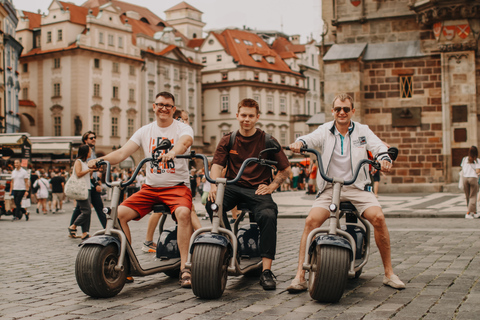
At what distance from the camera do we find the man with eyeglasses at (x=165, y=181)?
19.4 feet

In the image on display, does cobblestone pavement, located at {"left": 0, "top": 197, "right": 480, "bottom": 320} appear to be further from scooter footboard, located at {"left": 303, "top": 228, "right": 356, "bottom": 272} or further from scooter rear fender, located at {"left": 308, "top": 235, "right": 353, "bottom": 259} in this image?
scooter rear fender, located at {"left": 308, "top": 235, "right": 353, "bottom": 259}

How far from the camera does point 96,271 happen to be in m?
5.21

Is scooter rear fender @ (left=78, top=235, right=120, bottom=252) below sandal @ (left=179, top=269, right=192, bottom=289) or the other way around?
the other way around

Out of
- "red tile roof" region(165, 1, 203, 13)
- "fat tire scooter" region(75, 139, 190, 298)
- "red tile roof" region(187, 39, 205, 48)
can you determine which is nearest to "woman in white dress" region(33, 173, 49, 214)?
"fat tire scooter" region(75, 139, 190, 298)

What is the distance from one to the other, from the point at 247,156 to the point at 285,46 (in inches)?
3343

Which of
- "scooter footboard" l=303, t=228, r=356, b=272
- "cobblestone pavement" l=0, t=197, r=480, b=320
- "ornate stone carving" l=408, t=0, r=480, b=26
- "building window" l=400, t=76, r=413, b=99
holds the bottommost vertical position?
"cobblestone pavement" l=0, t=197, r=480, b=320

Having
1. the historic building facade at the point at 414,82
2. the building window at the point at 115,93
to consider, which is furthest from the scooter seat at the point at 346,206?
the building window at the point at 115,93

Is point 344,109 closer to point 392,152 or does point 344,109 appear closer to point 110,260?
point 392,152

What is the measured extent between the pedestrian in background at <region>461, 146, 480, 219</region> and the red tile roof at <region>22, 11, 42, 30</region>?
181 feet

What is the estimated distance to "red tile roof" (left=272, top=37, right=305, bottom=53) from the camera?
88.9 meters

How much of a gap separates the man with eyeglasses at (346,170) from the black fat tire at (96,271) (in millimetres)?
1547

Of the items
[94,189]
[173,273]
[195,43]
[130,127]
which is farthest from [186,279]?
[195,43]

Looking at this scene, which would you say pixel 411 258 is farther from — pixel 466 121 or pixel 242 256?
pixel 466 121

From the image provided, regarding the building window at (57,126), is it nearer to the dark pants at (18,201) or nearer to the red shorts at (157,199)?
the dark pants at (18,201)
